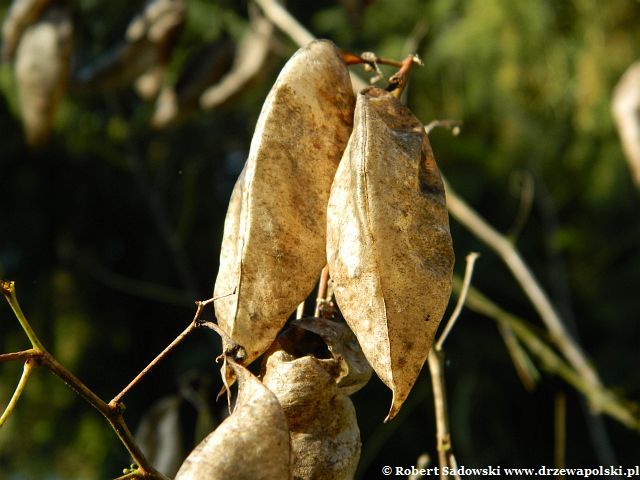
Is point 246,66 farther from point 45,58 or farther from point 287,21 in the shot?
point 287,21

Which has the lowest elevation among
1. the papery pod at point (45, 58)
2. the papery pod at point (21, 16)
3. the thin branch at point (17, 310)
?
the thin branch at point (17, 310)

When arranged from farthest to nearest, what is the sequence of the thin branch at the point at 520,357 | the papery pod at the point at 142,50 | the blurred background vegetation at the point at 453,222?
the blurred background vegetation at the point at 453,222
the papery pod at the point at 142,50
the thin branch at the point at 520,357

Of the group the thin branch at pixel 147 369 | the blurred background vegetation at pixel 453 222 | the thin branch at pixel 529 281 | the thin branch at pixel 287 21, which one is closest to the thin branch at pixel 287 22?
the thin branch at pixel 287 21

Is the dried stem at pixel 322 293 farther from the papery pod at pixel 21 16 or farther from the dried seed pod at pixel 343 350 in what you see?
the papery pod at pixel 21 16

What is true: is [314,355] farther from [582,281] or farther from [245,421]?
[582,281]

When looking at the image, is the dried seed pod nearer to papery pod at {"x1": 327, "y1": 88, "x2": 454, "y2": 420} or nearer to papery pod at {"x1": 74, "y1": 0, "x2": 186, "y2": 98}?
papery pod at {"x1": 327, "y1": 88, "x2": 454, "y2": 420}

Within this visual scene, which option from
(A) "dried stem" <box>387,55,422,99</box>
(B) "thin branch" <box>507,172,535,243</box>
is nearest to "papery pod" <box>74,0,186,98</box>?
(B) "thin branch" <box>507,172,535,243</box>

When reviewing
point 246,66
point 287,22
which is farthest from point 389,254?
point 246,66
